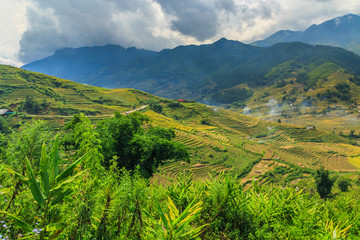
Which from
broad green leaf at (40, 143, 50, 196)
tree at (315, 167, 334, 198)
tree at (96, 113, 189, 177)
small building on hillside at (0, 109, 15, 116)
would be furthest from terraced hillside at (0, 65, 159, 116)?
broad green leaf at (40, 143, 50, 196)

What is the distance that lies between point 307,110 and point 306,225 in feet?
602

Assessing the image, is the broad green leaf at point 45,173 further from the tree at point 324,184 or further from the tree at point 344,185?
the tree at point 344,185

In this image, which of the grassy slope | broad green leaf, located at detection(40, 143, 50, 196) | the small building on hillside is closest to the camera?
broad green leaf, located at detection(40, 143, 50, 196)

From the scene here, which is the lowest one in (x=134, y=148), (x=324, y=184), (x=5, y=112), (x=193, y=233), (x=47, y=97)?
(x=324, y=184)

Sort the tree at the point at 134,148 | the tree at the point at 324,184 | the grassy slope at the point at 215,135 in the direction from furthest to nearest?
1. the grassy slope at the point at 215,135
2. the tree at the point at 324,184
3. the tree at the point at 134,148

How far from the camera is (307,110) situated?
5886 inches

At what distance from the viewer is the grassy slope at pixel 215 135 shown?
170 ft

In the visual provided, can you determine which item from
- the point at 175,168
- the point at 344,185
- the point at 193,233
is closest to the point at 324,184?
the point at 344,185

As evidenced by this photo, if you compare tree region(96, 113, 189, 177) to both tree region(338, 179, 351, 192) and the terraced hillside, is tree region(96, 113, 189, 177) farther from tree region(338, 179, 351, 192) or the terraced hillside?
the terraced hillside

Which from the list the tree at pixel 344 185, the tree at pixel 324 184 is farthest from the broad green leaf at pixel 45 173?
the tree at pixel 344 185

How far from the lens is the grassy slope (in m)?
51.8

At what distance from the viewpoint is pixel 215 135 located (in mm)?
73125

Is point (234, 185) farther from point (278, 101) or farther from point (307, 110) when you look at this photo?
point (278, 101)

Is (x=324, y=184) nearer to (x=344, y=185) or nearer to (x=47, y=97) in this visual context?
(x=344, y=185)
